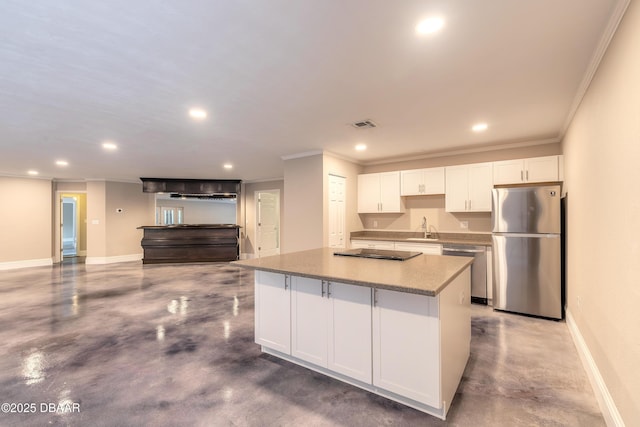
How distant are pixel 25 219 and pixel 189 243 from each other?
416 cm

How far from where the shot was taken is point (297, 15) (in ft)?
5.49

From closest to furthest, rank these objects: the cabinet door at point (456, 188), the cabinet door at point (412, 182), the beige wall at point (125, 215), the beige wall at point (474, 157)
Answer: the beige wall at point (474, 157) < the cabinet door at point (456, 188) < the cabinet door at point (412, 182) < the beige wall at point (125, 215)

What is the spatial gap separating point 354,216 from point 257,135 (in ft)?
8.25

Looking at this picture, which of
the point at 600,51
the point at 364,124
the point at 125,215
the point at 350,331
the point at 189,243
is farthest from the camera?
the point at 125,215

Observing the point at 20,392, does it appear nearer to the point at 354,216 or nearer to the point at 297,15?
the point at 297,15

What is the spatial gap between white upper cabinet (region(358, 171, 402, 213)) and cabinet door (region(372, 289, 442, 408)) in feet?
11.6

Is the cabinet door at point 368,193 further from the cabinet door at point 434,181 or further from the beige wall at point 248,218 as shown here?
the beige wall at point 248,218

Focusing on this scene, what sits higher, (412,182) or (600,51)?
(600,51)

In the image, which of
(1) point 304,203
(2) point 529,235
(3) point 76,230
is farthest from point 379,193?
(3) point 76,230

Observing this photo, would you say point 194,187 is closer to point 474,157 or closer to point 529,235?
point 474,157

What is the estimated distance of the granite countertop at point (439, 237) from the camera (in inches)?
176

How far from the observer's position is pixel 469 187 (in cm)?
457

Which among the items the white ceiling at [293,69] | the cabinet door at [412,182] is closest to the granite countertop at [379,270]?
the white ceiling at [293,69]

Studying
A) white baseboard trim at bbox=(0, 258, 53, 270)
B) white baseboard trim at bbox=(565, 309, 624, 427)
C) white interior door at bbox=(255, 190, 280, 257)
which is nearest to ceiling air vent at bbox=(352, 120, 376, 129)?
white baseboard trim at bbox=(565, 309, 624, 427)
